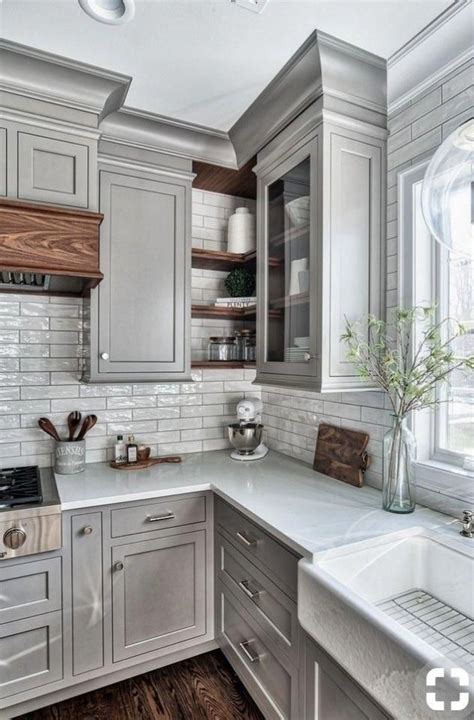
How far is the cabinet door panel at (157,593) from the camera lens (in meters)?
1.83

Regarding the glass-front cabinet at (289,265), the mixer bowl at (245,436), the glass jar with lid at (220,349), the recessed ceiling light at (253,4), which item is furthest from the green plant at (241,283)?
the recessed ceiling light at (253,4)

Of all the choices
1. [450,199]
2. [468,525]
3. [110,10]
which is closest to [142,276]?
[110,10]

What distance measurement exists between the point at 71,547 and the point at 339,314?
1.39 metres

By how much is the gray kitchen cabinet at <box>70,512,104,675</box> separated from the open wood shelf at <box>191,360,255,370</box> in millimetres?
892

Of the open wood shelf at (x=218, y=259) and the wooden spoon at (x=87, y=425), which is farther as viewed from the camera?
the open wood shelf at (x=218, y=259)

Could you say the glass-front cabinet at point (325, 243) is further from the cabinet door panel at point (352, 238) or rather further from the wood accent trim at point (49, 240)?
the wood accent trim at point (49, 240)

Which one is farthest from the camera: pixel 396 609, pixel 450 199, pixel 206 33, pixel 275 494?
pixel 275 494

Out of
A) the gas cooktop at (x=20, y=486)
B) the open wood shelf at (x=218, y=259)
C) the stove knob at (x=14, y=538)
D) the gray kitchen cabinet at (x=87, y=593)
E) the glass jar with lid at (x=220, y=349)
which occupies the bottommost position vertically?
the gray kitchen cabinet at (x=87, y=593)

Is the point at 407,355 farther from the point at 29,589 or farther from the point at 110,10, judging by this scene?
the point at 29,589

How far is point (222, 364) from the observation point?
7.91ft

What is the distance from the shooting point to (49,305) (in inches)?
85.7

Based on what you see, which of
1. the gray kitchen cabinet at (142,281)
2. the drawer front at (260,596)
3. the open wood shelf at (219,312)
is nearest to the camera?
the drawer front at (260,596)

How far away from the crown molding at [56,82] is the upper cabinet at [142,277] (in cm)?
26

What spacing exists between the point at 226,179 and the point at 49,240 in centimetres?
110
